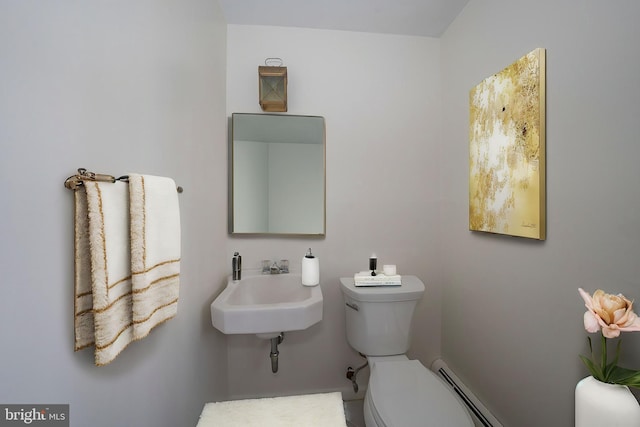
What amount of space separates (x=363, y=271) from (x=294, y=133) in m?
0.98

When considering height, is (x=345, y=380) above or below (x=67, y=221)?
below

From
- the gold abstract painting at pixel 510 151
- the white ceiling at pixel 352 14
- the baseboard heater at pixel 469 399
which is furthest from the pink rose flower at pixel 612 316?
the white ceiling at pixel 352 14

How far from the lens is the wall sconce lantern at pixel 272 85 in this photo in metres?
1.43

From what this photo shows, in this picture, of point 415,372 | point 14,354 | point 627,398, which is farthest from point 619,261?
point 14,354

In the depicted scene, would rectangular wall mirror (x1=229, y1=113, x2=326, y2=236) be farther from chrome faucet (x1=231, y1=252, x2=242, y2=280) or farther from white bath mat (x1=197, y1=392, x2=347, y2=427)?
white bath mat (x1=197, y1=392, x2=347, y2=427)

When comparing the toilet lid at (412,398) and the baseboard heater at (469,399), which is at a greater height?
the toilet lid at (412,398)

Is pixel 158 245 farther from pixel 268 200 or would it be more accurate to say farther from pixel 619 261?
pixel 619 261

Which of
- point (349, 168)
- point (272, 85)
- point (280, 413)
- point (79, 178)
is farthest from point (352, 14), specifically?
point (280, 413)

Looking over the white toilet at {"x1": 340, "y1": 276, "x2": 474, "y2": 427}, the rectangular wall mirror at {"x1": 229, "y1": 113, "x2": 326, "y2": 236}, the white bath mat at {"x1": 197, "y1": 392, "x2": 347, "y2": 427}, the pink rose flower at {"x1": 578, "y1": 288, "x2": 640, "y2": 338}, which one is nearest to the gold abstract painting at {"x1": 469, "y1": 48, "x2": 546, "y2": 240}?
the pink rose flower at {"x1": 578, "y1": 288, "x2": 640, "y2": 338}

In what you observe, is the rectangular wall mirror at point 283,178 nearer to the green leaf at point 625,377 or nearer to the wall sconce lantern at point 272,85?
the wall sconce lantern at point 272,85

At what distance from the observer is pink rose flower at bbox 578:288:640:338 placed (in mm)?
657

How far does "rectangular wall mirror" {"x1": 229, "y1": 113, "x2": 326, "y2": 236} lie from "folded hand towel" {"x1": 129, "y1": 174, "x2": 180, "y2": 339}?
78 centimetres

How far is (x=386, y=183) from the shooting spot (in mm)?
1634

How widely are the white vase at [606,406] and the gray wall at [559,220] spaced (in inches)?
5.4
